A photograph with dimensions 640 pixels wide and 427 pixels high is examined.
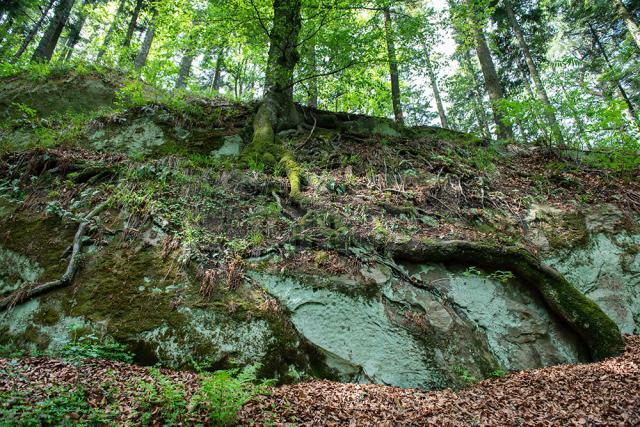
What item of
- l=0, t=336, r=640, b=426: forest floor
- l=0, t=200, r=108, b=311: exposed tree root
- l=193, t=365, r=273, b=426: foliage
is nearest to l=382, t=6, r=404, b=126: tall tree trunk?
l=0, t=336, r=640, b=426: forest floor

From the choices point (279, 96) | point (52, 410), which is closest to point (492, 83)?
point (279, 96)

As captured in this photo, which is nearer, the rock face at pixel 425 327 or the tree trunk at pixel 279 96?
the rock face at pixel 425 327

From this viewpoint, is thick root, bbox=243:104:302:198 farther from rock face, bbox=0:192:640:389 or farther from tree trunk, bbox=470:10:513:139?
tree trunk, bbox=470:10:513:139

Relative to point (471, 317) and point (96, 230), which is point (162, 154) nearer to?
point (96, 230)

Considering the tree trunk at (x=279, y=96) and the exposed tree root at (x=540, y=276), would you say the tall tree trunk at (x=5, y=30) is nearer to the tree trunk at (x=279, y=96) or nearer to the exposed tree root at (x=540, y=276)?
the tree trunk at (x=279, y=96)

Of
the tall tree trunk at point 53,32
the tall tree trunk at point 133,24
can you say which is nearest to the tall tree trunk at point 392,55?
the tall tree trunk at point 53,32

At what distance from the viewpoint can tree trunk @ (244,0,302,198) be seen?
8.46 meters

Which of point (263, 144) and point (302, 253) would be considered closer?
point (302, 253)

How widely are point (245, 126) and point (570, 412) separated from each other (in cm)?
909

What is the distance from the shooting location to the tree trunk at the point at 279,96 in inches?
333

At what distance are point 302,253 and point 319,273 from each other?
1.62 ft

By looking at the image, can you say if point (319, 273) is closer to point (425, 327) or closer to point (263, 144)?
point (425, 327)

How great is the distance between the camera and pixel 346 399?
158 inches

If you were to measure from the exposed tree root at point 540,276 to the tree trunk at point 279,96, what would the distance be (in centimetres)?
276
